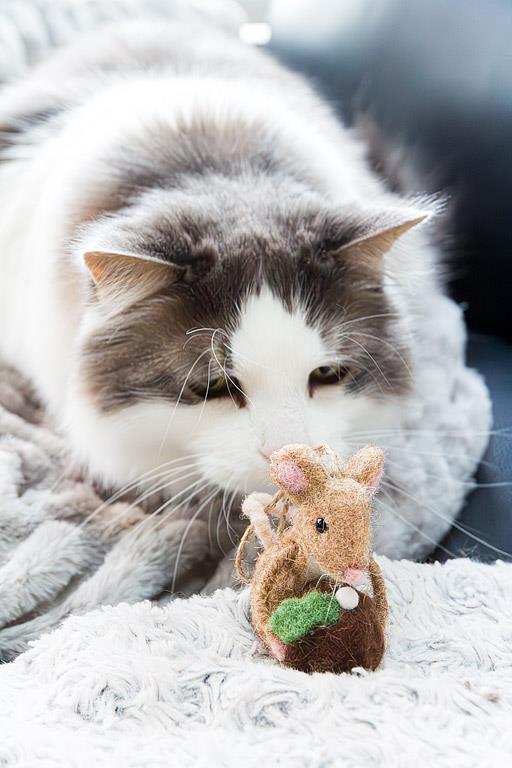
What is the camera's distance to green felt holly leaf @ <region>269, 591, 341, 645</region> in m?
0.53

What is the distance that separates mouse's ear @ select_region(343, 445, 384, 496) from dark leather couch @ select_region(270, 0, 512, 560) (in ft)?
1.51

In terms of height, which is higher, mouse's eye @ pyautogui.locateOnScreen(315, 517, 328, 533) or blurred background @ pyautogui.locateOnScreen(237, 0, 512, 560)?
blurred background @ pyautogui.locateOnScreen(237, 0, 512, 560)

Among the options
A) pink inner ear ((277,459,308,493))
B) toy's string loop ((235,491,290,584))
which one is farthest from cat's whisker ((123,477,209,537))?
pink inner ear ((277,459,308,493))

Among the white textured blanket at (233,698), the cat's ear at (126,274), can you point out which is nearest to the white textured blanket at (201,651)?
the white textured blanket at (233,698)

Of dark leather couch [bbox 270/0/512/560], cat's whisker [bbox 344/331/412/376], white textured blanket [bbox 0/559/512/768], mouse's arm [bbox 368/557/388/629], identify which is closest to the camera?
white textured blanket [bbox 0/559/512/768]

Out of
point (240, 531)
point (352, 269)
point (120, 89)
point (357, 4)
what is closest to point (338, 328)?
point (352, 269)

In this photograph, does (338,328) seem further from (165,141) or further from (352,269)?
(165,141)

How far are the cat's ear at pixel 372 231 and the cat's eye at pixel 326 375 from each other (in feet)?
0.42

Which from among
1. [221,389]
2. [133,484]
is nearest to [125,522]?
[133,484]

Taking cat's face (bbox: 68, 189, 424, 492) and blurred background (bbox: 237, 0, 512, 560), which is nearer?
cat's face (bbox: 68, 189, 424, 492)

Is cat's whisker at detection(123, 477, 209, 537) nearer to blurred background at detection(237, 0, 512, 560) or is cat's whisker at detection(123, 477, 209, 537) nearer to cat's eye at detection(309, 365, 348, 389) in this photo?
cat's eye at detection(309, 365, 348, 389)

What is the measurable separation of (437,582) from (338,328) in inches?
11.5

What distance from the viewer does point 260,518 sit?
0.60 metres

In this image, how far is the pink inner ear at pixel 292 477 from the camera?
20.7 inches
